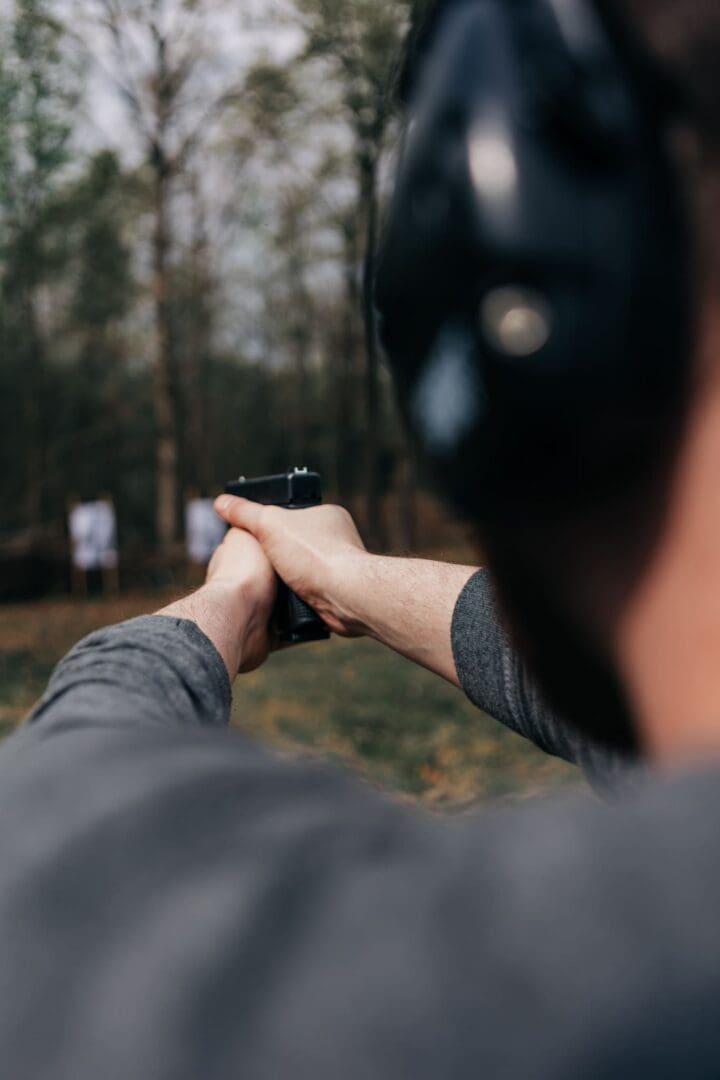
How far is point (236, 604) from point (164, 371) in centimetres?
1847

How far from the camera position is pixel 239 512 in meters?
1.83

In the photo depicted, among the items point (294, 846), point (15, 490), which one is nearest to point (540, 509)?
point (294, 846)

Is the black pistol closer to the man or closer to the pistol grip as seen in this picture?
the pistol grip

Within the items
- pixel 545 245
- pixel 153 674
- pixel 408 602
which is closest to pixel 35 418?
pixel 408 602

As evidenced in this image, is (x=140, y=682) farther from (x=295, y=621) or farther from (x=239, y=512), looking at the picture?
(x=239, y=512)

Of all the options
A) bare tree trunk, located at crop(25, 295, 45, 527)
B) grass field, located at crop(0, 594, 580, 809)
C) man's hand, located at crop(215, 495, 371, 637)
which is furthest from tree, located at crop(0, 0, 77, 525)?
man's hand, located at crop(215, 495, 371, 637)

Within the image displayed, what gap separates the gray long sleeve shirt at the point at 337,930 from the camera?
1.42ft

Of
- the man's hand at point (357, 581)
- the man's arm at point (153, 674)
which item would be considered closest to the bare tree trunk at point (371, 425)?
the man's hand at point (357, 581)

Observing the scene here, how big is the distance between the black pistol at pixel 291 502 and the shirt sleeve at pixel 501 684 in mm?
280

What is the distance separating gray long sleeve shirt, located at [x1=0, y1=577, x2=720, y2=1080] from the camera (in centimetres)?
43

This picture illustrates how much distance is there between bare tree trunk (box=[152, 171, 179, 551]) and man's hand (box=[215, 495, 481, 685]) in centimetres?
1756

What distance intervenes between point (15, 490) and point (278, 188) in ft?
34.9

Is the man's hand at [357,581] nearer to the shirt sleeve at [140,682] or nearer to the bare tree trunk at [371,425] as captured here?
the shirt sleeve at [140,682]

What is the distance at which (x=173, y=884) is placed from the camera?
0.51m
